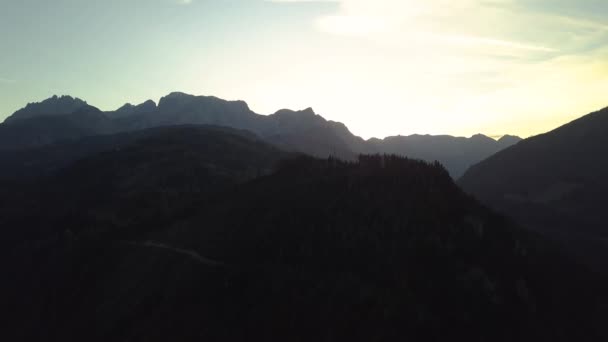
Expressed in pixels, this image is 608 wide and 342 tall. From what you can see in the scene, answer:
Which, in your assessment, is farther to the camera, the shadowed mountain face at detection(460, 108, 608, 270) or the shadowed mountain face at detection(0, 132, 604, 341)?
the shadowed mountain face at detection(460, 108, 608, 270)

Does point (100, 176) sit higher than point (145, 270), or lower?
higher

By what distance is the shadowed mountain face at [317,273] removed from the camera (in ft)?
137

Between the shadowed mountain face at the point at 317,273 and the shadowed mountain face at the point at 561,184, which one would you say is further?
the shadowed mountain face at the point at 561,184

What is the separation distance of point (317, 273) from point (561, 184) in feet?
435

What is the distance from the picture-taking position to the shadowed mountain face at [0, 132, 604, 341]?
41.9 metres

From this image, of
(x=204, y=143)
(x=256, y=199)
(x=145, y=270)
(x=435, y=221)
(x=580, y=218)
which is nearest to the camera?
(x=435, y=221)

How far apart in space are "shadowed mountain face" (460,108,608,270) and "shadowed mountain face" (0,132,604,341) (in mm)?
49904

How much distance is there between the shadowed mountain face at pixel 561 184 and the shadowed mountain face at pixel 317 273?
164ft

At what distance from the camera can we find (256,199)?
68812mm

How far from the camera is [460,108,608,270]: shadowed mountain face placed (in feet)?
385

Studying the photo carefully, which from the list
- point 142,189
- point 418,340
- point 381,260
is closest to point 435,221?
point 381,260

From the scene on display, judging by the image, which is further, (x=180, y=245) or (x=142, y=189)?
(x=142, y=189)

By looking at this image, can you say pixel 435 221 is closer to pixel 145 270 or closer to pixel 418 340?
pixel 418 340

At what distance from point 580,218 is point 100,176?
489ft
